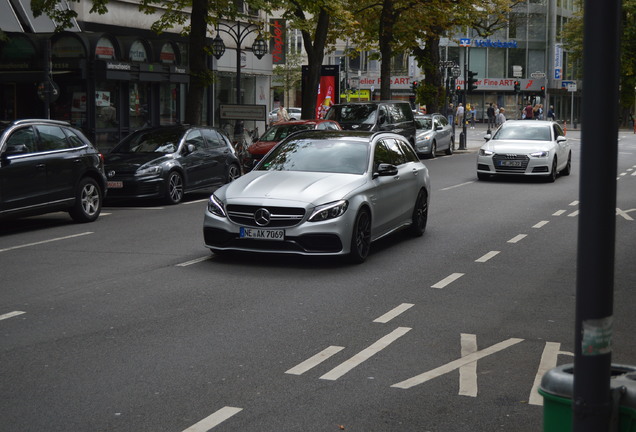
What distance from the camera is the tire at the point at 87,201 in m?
15.8

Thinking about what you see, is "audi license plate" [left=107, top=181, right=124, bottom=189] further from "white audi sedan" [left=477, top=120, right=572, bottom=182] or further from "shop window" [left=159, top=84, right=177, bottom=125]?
"shop window" [left=159, top=84, right=177, bottom=125]

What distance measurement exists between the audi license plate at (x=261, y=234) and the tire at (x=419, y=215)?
11.0ft

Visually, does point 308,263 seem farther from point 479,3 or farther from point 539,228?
point 479,3

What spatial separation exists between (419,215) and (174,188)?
6877mm

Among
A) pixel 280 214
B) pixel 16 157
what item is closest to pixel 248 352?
pixel 280 214

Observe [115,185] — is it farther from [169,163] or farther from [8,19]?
[8,19]

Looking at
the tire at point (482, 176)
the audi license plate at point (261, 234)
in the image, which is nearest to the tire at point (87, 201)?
the audi license plate at point (261, 234)

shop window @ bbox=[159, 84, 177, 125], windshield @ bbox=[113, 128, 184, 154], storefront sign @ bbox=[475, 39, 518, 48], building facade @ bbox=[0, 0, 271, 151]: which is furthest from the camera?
storefront sign @ bbox=[475, 39, 518, 48]

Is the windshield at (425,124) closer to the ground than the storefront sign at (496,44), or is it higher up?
closer to the ground

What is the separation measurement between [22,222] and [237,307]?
8687mm

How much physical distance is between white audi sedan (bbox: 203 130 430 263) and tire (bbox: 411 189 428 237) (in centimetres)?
38

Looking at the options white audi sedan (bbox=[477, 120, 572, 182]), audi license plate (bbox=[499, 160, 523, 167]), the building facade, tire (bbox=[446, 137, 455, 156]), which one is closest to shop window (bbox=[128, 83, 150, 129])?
the building facade

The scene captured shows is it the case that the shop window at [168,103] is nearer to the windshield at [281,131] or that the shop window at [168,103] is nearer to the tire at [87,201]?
the windshield at [281,131]

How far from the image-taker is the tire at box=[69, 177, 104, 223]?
15797 mm
